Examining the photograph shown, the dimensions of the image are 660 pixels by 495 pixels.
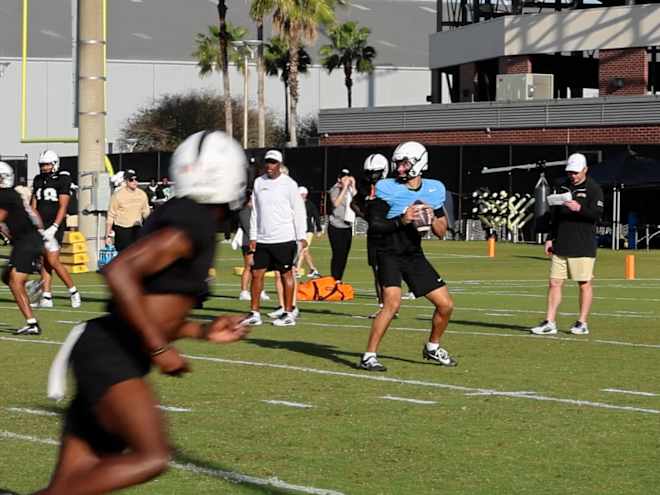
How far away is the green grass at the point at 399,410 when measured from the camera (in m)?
8.16

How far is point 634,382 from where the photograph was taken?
39.8 ft

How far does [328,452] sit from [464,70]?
2083 inches

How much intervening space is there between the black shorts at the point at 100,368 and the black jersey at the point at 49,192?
14.3m

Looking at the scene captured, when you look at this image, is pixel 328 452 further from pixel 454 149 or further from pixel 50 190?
pixel 454 149

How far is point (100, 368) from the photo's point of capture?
558 cm

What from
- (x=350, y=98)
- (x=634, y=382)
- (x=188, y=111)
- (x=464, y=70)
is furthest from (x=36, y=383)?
(x=350, y=98)

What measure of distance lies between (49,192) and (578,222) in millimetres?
7375

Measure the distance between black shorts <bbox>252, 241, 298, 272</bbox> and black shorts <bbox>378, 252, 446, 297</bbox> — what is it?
12.4 feet

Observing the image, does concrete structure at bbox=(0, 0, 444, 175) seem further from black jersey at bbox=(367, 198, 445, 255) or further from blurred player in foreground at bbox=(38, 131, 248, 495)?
blurred player in foreground at bbox=(38, 131, 248, 495)

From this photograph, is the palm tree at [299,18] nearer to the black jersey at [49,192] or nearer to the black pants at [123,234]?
the black pants at [123,234]

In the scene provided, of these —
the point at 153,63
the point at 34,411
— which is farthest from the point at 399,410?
the point at 153,63

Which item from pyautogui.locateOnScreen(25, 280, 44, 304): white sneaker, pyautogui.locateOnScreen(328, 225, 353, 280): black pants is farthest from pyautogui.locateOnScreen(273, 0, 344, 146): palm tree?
pyautogui.locateOnScreen(25, 280, 44, 304): white sneaker

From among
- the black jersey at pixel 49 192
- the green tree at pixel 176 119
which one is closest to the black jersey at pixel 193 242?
the black jersey at pixel 49 192

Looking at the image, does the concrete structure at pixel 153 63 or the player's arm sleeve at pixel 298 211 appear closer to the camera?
the player's arm sleeve at pixel 298 211
